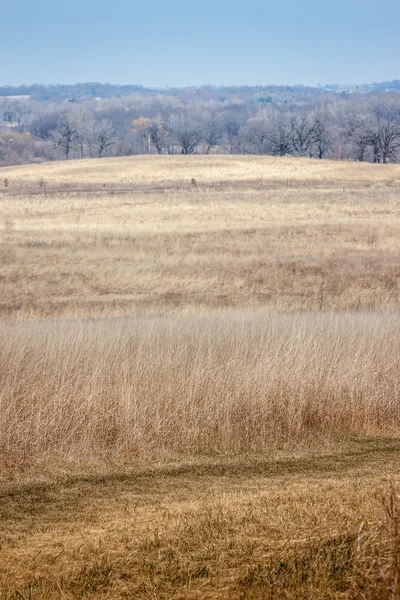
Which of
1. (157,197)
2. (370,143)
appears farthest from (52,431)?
(370,143)

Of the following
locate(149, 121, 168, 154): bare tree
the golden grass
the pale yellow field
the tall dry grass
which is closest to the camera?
the tall dry grass

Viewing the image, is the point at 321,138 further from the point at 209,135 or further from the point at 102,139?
the point at 102,139

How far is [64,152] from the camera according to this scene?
14638 centimetres

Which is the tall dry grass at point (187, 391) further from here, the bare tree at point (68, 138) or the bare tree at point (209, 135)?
the bare tree at point (209, 135)

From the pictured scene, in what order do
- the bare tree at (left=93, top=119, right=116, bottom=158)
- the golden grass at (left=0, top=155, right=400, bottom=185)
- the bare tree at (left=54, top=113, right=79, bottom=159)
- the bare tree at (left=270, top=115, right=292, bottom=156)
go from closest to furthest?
1. the golden grass at (left=0, top=155, right=400, bottom=185)
2. the bare tree at (left=270, top=115, right=292, bottom=156)
3. the bare tree at (left=54, top=113, right=79, bottom=159)
4. the bare tree at (left=93, top=119, right=116, bottom=158)

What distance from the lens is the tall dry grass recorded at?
9039 mm

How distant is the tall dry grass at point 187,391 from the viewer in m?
9.04

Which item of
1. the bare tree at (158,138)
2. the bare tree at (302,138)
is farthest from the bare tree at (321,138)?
the bare tree at (158,138)

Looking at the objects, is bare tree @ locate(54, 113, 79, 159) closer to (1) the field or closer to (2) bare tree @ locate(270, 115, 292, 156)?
(2) bare tree @ locate(270, 115, 292, 156)

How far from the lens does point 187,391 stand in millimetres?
9992

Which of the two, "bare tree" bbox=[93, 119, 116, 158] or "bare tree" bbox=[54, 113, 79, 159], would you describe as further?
"bare tree" bbox=[93, 119, 116, 158]

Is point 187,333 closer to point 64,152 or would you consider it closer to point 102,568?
point 102,568

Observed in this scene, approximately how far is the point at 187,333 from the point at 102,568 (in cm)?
721

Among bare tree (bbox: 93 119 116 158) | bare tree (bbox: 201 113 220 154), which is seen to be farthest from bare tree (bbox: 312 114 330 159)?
bare tree (bbox: 93 119 116 158)
